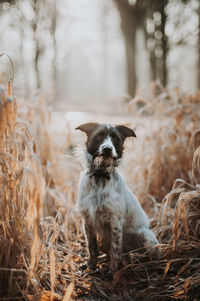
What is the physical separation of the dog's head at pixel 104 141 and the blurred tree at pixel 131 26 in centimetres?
1096

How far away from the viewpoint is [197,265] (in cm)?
239

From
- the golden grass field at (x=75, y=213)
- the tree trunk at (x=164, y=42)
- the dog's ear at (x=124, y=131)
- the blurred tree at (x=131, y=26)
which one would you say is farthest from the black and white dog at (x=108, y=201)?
the tree trunk at (x=164, y=42)

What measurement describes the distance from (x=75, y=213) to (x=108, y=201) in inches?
25.5

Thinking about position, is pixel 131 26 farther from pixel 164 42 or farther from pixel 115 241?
pixel 115 241

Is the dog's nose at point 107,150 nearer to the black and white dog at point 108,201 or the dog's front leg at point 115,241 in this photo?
the black and white dog at point 108,201

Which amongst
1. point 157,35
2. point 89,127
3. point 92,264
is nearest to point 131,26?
point 157,35

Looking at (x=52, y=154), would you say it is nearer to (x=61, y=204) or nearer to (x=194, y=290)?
(x=61, y=204)

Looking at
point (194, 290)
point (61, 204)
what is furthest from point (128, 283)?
point (61, 204)

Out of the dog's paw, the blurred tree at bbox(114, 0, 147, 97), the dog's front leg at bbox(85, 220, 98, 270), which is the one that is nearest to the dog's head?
the dog's front leg at bbox(85, 220, 98, 270)

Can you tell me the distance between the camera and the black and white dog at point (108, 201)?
2.42m

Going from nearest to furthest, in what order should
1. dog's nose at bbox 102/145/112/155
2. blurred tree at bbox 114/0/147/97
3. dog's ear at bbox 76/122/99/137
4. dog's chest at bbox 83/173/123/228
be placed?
dog's nose at bbox 102/145/112/155
dog's chest at bbox 83/173/123/228
dog's ear at bbox 76/122/99/137
blurred tree at bbox 114/0/147/97

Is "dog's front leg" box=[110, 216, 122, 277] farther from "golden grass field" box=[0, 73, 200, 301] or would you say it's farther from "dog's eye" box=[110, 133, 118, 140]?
"dog's eye" box=[110, 133, 118, 140]

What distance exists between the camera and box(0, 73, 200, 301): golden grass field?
1.81m

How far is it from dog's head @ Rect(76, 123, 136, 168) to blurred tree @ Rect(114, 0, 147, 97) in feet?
35.9
